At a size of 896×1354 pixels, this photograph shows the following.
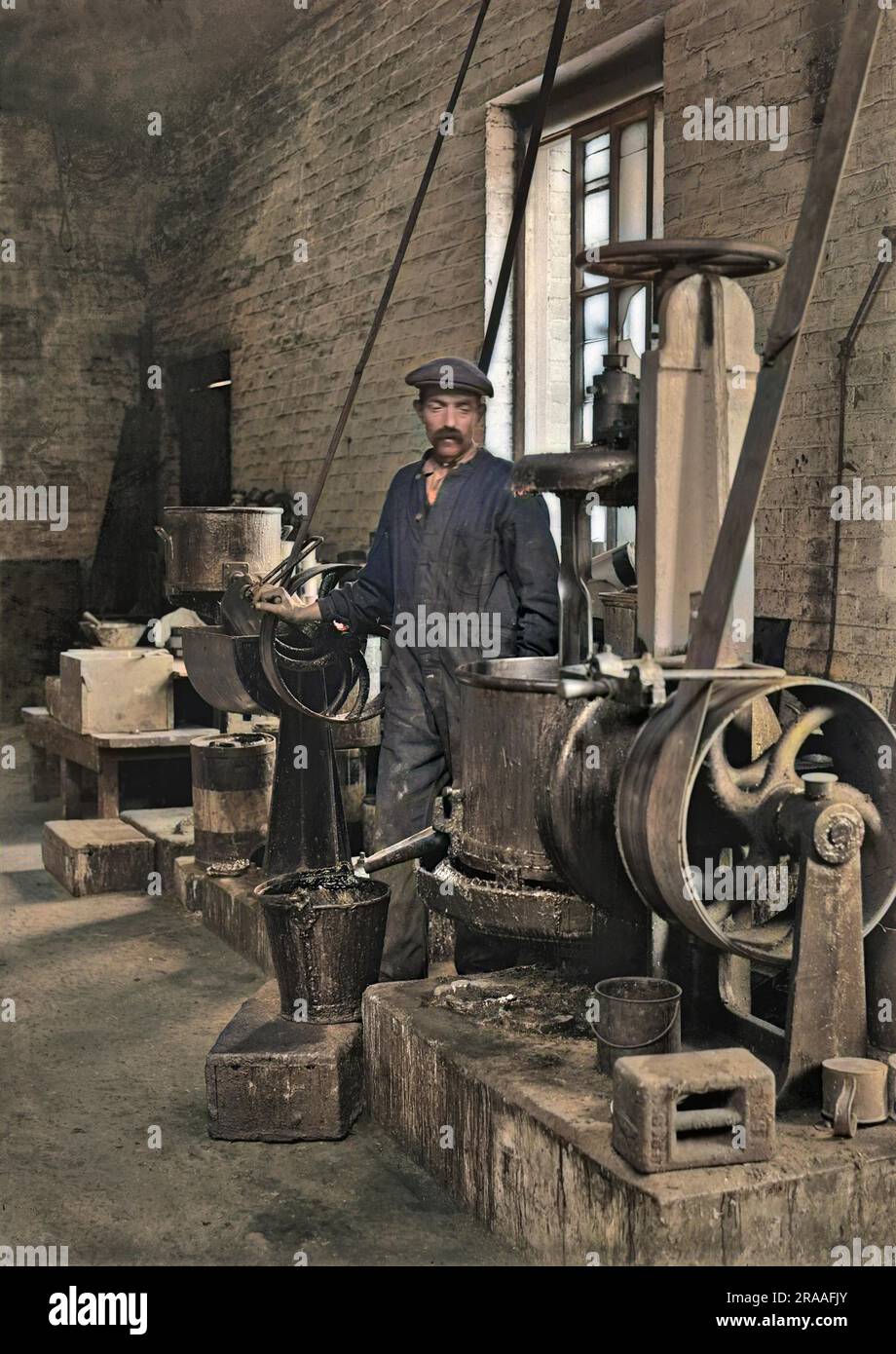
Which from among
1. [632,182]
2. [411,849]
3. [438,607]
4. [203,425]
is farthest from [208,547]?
[203,425]

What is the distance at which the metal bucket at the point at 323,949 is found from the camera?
402cm

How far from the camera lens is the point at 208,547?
233 inches

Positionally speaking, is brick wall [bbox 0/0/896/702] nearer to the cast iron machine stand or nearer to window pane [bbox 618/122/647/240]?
window pane [bbox 618/122/647/240]

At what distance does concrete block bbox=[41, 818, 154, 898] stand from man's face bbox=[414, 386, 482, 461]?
2.79 metres

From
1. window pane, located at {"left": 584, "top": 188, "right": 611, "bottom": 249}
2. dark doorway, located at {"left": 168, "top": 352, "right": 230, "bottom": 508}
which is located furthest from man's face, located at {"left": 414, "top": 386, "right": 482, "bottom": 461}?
dark doorway, located at {"left": 168, "top": 352, "right": 230, "bottom": 508}

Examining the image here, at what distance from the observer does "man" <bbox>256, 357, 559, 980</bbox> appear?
4.44 metres

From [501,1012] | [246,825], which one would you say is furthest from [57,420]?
[501,1012]

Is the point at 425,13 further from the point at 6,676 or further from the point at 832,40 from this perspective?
the point at 6,676

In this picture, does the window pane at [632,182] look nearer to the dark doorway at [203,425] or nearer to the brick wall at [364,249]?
the brick wall at [364,249]

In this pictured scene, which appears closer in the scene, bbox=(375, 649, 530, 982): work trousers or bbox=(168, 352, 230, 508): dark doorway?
bbox=(375, 649, 530, 982): work trousers

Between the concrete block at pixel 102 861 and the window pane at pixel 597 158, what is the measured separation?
137 inches

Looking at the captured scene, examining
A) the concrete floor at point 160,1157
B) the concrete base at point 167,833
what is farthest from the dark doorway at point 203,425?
the concrete floor at point 160,1157

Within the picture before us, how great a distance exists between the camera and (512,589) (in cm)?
452

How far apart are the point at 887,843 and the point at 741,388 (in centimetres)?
100
